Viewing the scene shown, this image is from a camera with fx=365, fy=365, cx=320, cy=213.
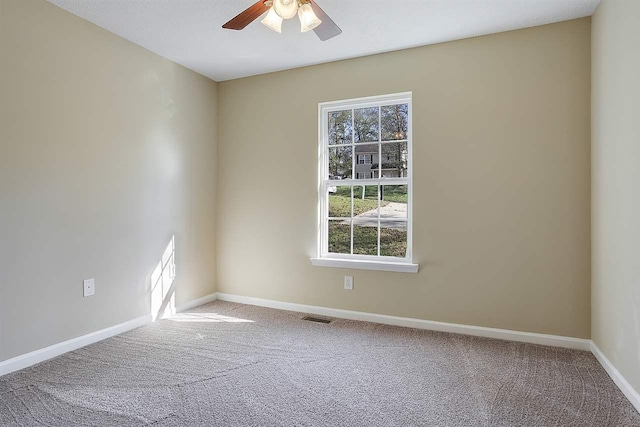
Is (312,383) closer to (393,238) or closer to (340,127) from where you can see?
(393,238)

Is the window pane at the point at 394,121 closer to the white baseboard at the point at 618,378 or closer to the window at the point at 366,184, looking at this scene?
the window at the point at 366,184

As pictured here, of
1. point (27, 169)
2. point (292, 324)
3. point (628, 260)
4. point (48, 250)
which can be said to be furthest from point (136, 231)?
point (628, 260)

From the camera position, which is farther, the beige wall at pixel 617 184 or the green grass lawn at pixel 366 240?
the green grass lawn at pixel 366 240

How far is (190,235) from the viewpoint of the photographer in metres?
3.81

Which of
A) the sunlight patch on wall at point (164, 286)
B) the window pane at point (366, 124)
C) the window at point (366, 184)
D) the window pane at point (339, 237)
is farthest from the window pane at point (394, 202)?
the sunlight patch on wall at point (164, 286)

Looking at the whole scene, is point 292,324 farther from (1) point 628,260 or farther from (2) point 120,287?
(1) point 628,260

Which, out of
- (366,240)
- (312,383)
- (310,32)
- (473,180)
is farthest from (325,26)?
(312,383)

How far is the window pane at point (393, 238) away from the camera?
11.1 ft

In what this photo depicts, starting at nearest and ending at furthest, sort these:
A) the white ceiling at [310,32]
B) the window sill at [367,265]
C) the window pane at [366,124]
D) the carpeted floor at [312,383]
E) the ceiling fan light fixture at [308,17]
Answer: the carpeted floor at [312,383]
the ceiling fan light fixture at [308,17]
the white ceiling at [310,32]
the window sill at [367,265]
the window pane at [366,124]

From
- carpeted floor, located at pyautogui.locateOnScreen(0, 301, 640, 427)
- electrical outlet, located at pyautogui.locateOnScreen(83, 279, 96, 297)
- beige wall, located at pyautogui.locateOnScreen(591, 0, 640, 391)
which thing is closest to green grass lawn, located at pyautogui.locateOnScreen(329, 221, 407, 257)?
carpeted floor, located at pyautogui.locateOnScreen(0, 301, 640, 427)

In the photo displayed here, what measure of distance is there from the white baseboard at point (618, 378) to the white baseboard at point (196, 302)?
3.50m

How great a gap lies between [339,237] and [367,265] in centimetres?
45

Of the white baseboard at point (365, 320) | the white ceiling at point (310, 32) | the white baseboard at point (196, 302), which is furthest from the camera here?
the white baseboard at point (196, 302)

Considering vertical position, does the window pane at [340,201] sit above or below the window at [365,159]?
below
